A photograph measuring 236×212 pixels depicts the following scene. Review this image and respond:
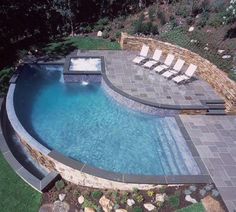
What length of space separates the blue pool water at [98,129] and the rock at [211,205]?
3.98 feet

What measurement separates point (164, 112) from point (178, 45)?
5.31 meters

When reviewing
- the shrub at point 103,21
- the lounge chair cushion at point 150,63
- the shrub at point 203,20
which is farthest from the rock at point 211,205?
the shrub at point 103,21

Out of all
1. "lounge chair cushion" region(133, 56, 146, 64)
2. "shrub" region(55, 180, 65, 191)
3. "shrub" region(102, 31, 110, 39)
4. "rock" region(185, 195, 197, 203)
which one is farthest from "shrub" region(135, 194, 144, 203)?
"shrub" region(102, 31, 110, 39)

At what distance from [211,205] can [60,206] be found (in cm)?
467

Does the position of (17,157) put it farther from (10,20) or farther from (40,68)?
(10,20)

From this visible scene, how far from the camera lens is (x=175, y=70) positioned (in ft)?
52.6

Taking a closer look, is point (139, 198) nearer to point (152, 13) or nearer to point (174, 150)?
point (174, 150)

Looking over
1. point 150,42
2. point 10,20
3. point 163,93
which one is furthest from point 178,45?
point 10,20

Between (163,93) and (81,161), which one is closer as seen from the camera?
(81,161)

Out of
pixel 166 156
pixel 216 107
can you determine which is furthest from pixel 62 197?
pixel 216 107

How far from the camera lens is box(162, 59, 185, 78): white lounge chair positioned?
15.7 metres

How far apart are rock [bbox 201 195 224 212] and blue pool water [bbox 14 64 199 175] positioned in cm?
121

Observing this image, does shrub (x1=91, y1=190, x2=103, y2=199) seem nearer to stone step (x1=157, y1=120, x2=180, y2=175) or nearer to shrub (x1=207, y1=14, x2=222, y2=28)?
stone step (x1=157, y1=120, x2=180, y2=175)

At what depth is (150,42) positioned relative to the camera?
18016 mm
